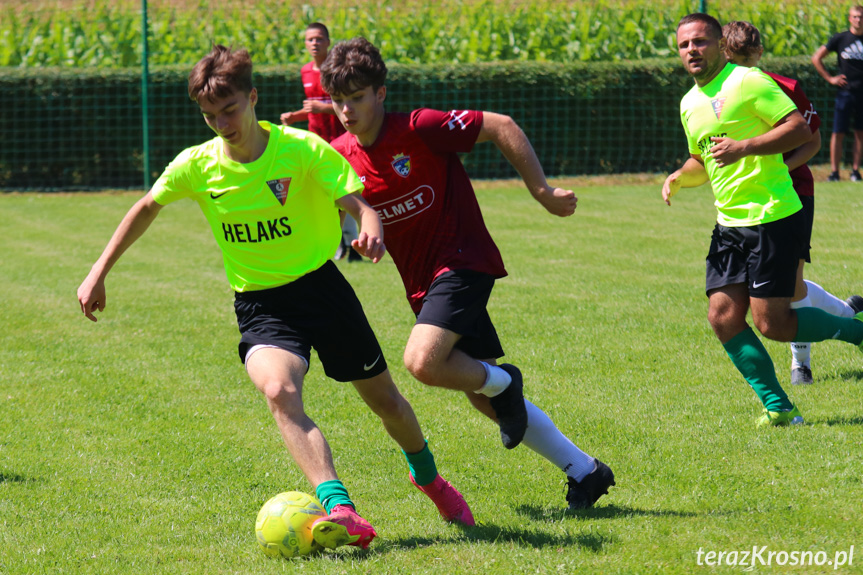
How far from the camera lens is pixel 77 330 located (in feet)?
27.1

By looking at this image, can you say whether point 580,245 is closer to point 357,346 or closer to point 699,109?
point 699,109

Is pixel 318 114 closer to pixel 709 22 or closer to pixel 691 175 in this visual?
pixel 691 175

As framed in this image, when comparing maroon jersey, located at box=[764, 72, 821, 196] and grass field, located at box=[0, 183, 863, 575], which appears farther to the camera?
maroon jersey, located at box=[764, 72, 821, 196]

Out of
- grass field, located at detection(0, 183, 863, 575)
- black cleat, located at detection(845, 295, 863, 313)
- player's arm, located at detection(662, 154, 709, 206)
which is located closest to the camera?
grass field, located at detection(0, 183, 863, 575)

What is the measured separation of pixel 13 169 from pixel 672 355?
45.3 feet

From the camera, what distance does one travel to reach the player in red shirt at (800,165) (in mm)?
5859

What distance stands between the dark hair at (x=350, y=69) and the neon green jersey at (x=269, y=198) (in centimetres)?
26

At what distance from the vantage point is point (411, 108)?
17000mm

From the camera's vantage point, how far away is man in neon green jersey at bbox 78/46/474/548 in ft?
12.9

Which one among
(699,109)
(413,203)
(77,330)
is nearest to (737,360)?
(699,109)

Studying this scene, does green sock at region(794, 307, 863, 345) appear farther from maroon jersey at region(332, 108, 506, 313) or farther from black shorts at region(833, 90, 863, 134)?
black shorts at region(833, 90, 863, 134)

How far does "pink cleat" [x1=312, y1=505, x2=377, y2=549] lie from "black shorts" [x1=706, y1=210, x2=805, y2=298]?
260 cm

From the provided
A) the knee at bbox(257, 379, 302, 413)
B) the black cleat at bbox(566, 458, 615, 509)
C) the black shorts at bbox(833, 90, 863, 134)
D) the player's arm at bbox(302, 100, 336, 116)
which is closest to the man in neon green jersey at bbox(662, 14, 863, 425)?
the black cleat at bbox(566, 458, 615, 509)

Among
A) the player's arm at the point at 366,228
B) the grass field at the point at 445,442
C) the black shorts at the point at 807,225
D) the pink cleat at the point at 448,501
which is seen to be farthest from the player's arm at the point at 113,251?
the black shorts at the point at 807,225
